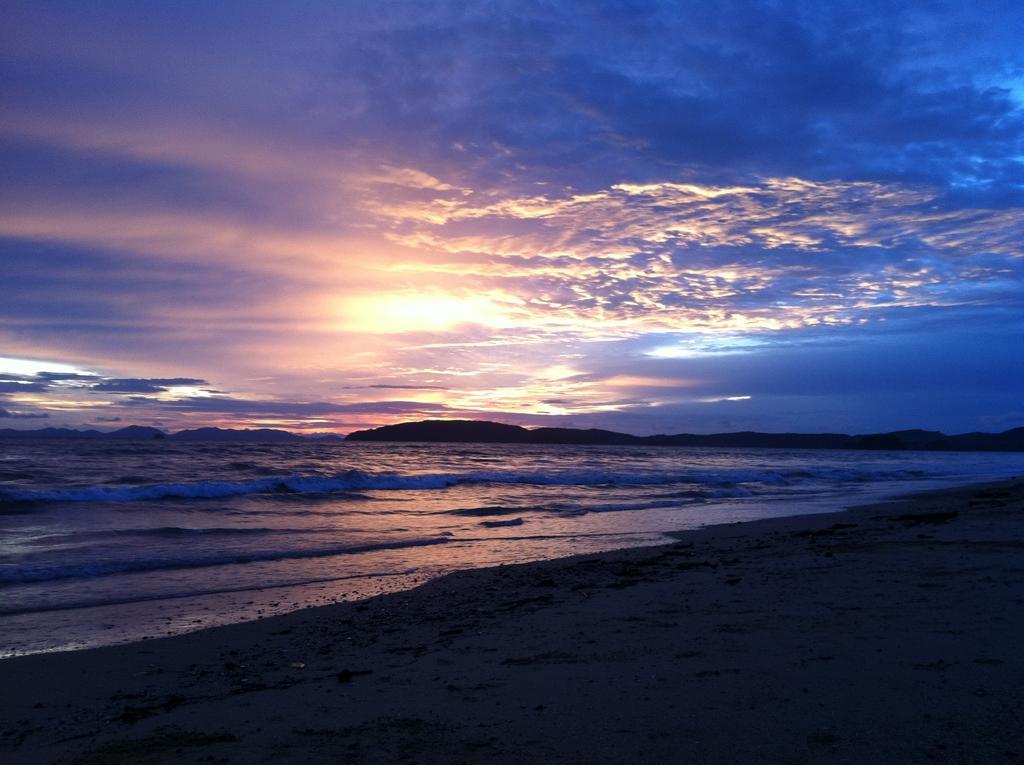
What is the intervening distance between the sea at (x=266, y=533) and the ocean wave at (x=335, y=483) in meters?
0.13

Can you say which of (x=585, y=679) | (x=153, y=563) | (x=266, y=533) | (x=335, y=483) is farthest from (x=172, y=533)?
(x=335, y=483)

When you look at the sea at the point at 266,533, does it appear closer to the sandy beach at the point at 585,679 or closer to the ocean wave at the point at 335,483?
the ocean wave at the point at 335,483

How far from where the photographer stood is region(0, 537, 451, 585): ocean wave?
38.4ft

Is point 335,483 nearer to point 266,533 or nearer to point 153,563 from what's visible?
point 266,533

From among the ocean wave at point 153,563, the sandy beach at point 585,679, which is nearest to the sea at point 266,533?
the ocean wave at point 153,563

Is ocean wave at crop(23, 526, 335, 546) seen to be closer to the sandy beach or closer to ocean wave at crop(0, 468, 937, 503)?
ocean wave at crop(0, 468, 937, 503)

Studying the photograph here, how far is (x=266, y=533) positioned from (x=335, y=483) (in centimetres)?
1691

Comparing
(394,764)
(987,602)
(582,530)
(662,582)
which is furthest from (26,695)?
(582,530)

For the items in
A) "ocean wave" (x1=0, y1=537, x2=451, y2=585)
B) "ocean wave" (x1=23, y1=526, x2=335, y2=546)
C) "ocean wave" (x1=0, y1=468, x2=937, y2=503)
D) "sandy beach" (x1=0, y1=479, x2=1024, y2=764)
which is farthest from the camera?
"ocean wave" (x1=0, y1=468, x2=937, y2=503)

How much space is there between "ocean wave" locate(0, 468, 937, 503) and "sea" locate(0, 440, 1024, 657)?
5.0 inches

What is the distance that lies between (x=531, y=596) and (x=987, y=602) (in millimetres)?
5214

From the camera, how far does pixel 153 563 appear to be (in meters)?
13.0

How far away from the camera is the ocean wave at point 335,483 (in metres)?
25.3

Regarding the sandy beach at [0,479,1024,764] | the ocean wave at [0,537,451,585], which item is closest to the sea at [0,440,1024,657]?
the ocean wave at [0,537,451,585]
